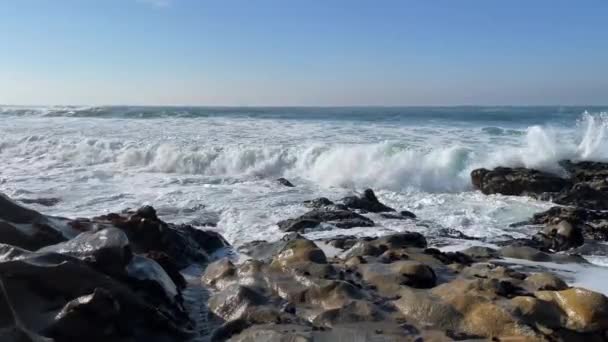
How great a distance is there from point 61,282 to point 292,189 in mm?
10357

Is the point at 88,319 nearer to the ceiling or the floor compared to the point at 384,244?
nearer to the ceiling

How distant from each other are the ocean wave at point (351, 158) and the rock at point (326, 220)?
19.2ft

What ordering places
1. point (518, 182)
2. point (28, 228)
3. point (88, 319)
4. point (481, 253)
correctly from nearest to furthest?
point (88, 319) → point (28, 228) → point (481, 253) → point (518, 182)

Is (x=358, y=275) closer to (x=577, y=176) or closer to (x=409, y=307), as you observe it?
(x=409, y=307)

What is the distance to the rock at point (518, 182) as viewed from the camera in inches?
541

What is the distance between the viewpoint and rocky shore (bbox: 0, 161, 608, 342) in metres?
4.21

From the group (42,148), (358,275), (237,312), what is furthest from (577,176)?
(42,148)

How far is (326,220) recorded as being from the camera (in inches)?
407

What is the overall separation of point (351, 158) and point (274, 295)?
13.3m

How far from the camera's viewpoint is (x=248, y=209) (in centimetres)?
1177

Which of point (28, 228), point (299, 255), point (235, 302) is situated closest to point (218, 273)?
point (299, 255)

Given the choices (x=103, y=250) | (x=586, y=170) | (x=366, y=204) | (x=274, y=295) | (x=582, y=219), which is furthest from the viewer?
(x=586, y=170)

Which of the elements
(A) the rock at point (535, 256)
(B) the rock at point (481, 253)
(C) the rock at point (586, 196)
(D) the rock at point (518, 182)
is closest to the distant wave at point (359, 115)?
(D) the rock at point (518, 182)

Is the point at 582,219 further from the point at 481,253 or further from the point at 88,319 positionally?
the point at 88,319
